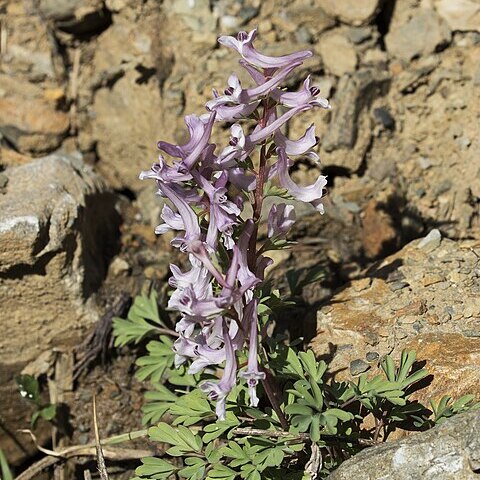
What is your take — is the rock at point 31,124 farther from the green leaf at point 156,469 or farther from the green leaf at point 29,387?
the green leaf at point 156,469

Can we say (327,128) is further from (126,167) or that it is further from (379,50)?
(126,167)

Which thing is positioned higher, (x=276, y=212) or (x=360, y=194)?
(x=276, y=212)

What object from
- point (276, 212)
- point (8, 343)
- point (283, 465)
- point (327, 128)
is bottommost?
point (8, 343)

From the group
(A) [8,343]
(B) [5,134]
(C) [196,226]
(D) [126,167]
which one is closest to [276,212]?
(C) [196,226]

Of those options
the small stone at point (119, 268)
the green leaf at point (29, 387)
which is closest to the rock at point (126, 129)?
the small stone at point (119, 268)

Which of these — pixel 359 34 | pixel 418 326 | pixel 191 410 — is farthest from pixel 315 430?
pixel 359 34

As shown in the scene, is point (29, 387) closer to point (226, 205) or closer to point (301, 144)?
point (226, 205)

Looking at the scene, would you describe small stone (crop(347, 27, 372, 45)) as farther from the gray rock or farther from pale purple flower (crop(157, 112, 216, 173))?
pale purple flower (crop(157, 112, 216, 173))
